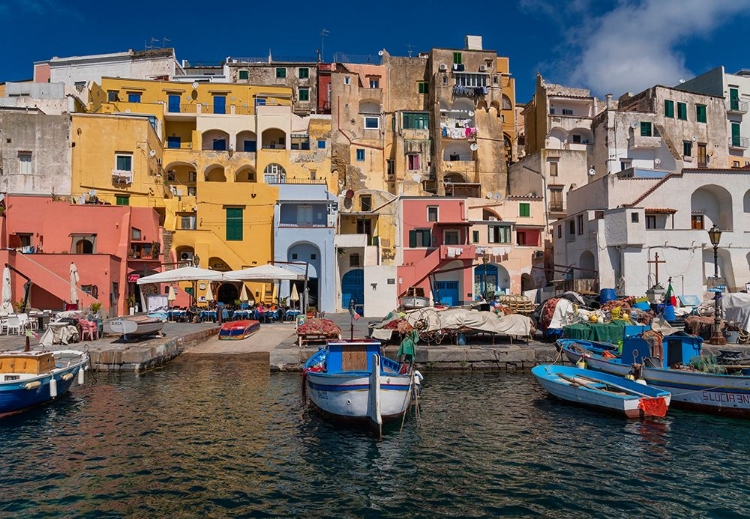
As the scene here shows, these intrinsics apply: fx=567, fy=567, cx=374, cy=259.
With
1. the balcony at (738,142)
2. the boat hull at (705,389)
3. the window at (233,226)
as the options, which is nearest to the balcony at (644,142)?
the balcony at (738,142)

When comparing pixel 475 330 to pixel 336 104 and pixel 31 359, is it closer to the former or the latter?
pixel 31 359

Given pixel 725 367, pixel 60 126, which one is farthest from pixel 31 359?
pixel 60 126

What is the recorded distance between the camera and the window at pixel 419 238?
4238cm

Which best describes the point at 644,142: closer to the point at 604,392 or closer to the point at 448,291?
the point at 448,291

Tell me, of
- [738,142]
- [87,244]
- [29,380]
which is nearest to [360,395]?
[29,380]

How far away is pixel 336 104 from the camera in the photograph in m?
54.2

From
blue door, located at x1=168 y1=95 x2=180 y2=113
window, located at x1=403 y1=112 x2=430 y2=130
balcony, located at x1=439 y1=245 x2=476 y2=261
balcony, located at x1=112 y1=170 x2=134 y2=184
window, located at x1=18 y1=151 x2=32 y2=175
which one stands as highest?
blue door, located at x1=168 y1=95 x2=180 y2=113

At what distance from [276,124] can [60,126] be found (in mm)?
16396

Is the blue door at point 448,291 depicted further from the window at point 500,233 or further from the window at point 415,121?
the window at point 415,121

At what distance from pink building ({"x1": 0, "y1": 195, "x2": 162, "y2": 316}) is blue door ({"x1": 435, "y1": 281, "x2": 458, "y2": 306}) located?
19.8m

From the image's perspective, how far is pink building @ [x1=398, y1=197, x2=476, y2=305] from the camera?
134 feet

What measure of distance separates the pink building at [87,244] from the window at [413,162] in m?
24.3

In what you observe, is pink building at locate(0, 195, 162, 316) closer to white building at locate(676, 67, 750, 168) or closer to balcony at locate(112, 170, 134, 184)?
balcony at locate(112, 170, 134, 184)

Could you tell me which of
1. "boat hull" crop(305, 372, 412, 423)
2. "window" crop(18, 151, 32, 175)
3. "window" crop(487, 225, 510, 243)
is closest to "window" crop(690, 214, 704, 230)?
"window" crop(487, 225, 510, 243)
